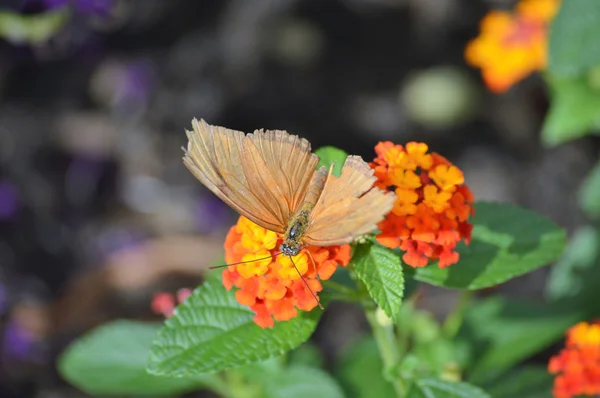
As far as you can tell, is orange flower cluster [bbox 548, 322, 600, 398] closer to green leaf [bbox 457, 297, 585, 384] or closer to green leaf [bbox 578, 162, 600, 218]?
green leaf [bbox 457, 297, 585, 384]

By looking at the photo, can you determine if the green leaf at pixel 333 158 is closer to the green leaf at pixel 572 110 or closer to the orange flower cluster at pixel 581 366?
the orange flower cluster at pixel 581 366

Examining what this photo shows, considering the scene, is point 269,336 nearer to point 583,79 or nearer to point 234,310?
point 234,310

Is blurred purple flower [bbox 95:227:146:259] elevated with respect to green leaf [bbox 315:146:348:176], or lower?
elevated

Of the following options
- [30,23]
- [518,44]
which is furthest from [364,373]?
[30,23]

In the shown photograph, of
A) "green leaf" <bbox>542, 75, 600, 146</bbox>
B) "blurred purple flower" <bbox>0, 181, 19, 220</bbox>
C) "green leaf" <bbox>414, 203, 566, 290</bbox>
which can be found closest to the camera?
"green leaf" <bbox>414, 203, 566, 290</bbox>

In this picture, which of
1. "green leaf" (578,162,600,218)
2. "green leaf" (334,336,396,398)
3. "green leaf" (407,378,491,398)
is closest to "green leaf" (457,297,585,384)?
"green leaf" (334,336,396,398)

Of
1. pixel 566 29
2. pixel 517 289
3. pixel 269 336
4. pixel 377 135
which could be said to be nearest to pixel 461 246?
pixel 269 336

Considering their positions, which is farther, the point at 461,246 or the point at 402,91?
the point at 402,91
